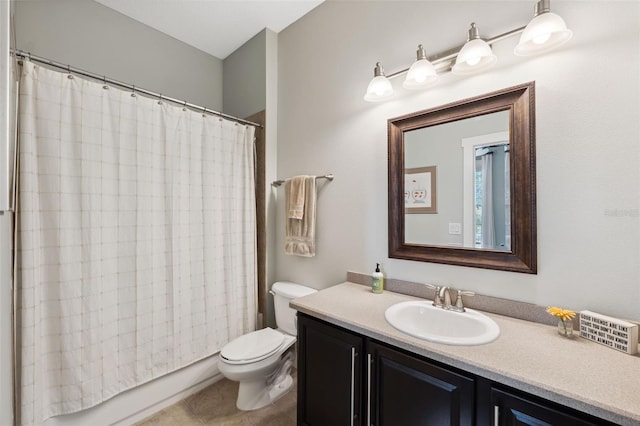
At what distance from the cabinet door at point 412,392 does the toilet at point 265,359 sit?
78 cm

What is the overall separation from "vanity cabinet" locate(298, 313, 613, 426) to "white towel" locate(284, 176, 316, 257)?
65 cm

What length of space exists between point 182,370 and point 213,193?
4.23 feet

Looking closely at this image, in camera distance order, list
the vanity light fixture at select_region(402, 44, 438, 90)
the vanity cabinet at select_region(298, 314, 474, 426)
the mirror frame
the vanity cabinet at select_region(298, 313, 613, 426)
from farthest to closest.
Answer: the vanity light fixture at select_region(402, 44, 438, 90), the mirror frame, the vanity cabinet at select_region(298, 314, 474, 426), the vanity cabinet at select_region(298, 313, 613, 426)

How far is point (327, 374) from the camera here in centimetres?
131

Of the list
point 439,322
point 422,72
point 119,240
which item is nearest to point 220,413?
point 119,240

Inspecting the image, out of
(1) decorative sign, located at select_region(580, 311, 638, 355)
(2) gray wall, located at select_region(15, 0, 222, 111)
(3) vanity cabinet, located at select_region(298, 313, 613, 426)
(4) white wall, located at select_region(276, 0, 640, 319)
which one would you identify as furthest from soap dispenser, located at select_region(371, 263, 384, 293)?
(2) gray wall, located at select_region(15, 0, 222, 111)

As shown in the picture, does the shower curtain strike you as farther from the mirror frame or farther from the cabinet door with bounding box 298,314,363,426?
the mirror frame

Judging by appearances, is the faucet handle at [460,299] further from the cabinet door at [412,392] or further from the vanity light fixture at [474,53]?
the vanity light fixture at [474,53]

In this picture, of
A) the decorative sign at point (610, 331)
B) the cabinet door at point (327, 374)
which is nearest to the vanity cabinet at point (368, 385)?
the cabinet door at point (327, 374)

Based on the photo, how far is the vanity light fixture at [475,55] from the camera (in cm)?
119

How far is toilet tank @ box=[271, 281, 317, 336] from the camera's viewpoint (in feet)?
6.47

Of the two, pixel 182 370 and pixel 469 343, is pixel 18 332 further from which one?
pixel 469 343

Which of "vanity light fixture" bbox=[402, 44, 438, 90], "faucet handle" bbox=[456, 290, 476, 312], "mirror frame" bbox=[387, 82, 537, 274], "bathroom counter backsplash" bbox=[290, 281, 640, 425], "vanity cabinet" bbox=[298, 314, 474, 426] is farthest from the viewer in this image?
"vanity light fixture" bbox=[402, 44, 438, 90]

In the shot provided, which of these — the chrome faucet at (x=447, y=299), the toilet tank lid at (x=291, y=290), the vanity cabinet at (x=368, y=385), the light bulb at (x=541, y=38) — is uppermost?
the light bulb at (x=541, y=38)
